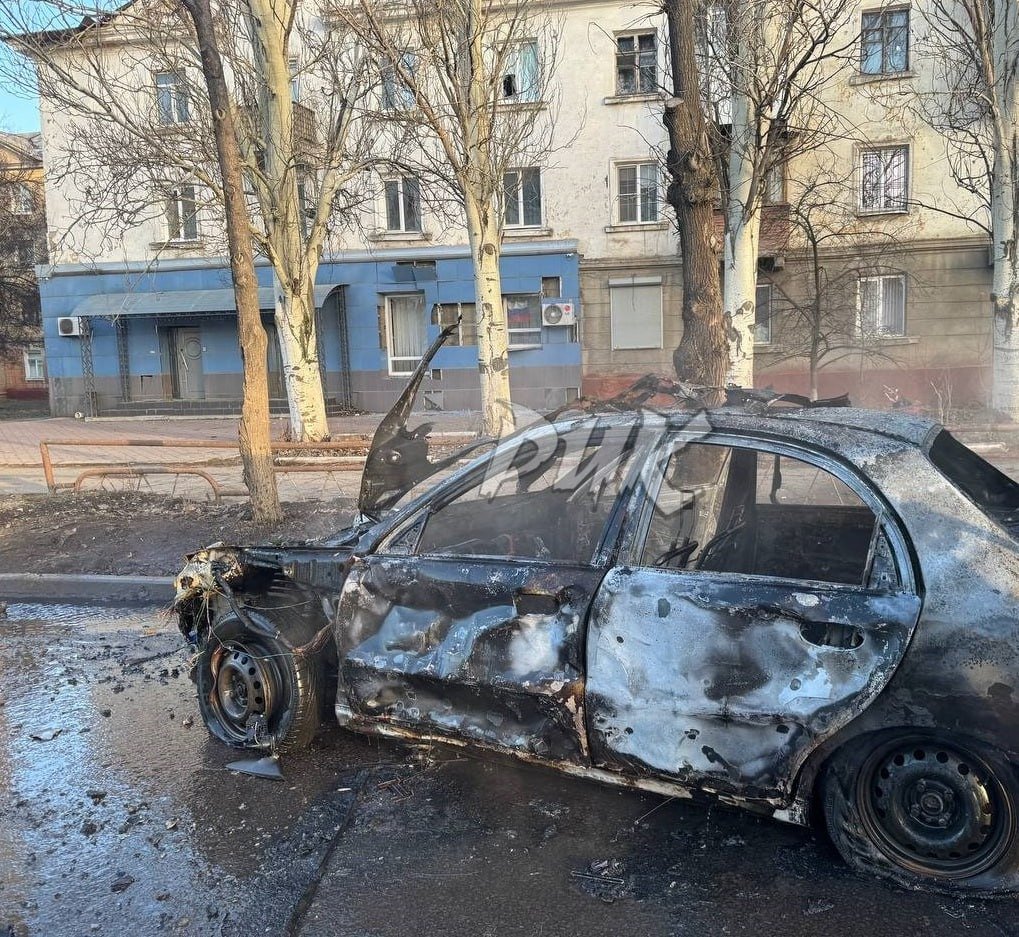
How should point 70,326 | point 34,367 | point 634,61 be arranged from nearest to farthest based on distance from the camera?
point 634,61
point 70,326
point 34,367

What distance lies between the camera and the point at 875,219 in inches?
858

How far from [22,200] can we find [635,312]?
24.3 metres

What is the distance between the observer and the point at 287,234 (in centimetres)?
1511

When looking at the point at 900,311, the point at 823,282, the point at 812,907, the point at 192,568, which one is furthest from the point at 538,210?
the point at 812,907

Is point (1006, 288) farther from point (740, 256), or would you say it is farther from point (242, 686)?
point (242, 686)

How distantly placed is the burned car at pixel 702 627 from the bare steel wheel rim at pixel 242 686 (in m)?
0.01

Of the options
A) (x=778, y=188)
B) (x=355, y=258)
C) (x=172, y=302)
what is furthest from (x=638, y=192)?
(x=172, y=302)

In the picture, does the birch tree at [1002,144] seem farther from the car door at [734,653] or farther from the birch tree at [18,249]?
the birch tree at [18,249]

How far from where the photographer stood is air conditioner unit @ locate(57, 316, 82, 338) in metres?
25.2

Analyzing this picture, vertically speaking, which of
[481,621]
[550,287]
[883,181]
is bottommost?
[481,621]

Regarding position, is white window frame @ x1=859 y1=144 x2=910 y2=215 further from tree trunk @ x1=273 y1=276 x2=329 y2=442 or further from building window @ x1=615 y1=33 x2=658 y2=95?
tree trunk @ x1=273 y1=276 x2=329 y2=442

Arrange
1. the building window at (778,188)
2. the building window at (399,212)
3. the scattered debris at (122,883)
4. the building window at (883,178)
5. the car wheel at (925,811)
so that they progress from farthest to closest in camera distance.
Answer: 1. the building window at (399,212)
2. the building window at (883,178)
3. the building window at (778,188)
4. the scattered debris at (122,883)
5. the car wheel at (925,811)

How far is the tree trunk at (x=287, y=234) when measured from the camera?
Result: 46.4ft

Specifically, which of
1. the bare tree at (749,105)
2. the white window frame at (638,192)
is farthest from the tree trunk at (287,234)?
the white window frame at (638,192)
